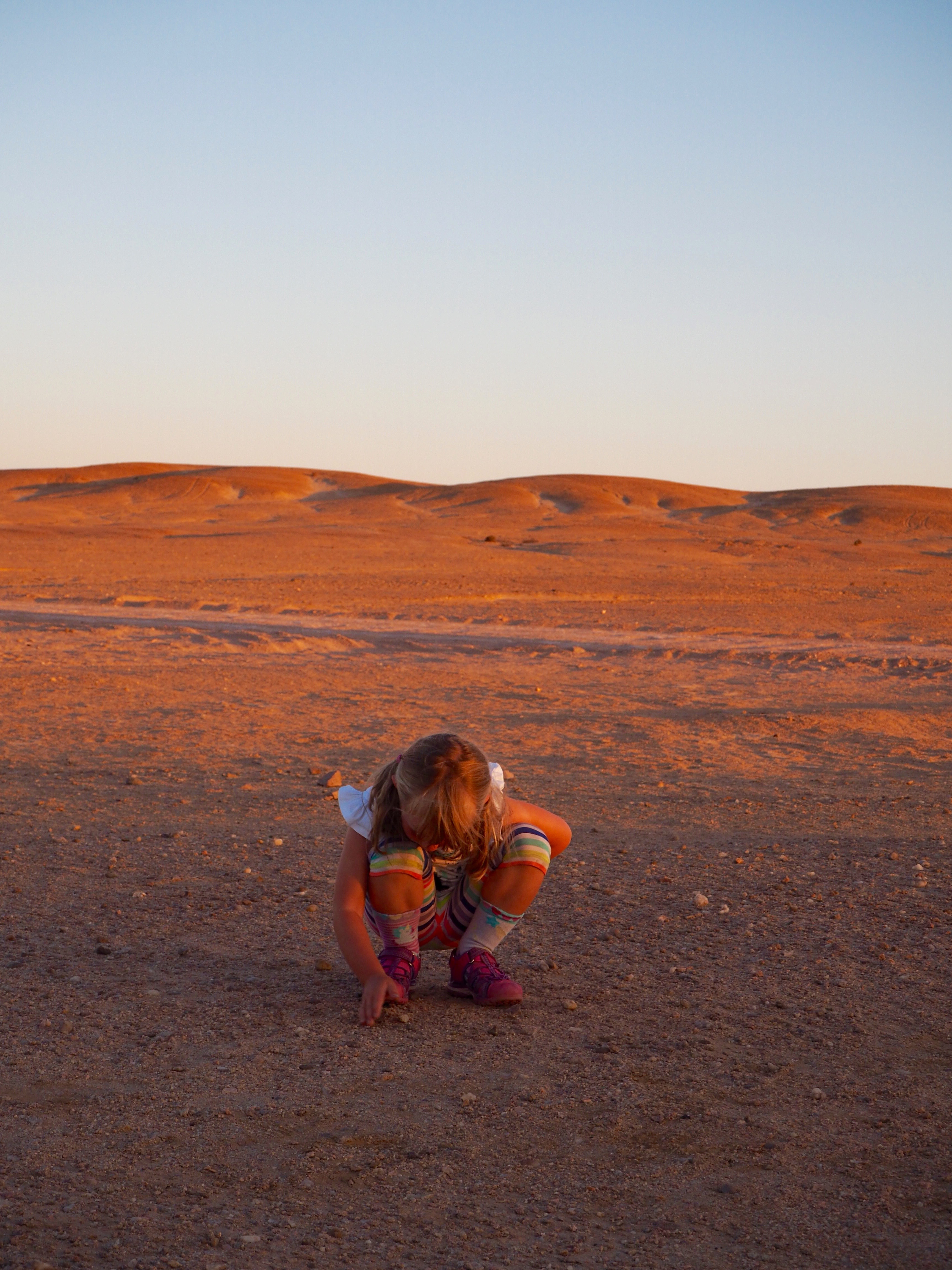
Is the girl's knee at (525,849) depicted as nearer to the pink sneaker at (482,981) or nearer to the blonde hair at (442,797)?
the blonde hair at (442,797)

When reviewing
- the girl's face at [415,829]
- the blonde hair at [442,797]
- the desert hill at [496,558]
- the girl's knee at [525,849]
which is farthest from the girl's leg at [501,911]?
the desert hill at [496,558]

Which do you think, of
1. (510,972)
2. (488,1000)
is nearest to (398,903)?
(488,1000)

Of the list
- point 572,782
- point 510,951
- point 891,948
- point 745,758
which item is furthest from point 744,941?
point 745,758

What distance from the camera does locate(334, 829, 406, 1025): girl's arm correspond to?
3.42 metres

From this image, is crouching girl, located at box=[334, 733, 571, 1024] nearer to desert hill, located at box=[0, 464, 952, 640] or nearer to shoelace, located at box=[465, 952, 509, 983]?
shoelace, located at box=[465, 952, 509, 983]

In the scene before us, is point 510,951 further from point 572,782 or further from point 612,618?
point 612,618

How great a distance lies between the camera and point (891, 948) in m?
4.32

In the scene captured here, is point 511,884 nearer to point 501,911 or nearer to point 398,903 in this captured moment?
point 501,911

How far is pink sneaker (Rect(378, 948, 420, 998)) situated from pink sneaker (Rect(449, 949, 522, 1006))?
150 mm

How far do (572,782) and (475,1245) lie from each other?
5.00 metres

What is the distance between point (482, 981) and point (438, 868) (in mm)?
368

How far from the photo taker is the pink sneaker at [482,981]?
3594 mm

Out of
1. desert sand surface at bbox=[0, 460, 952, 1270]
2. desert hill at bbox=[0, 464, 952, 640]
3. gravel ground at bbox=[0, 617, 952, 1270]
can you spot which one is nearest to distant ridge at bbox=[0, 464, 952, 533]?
desert hill at bbox=[0, 464, 952, 640]

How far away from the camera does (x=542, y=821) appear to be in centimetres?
371
